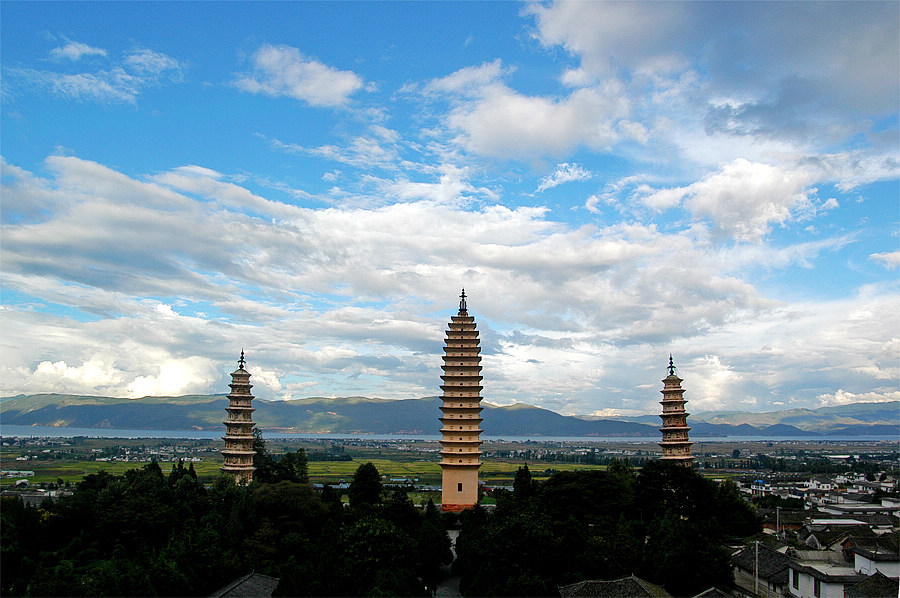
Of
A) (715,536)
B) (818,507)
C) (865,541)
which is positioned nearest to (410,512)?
(715,536)

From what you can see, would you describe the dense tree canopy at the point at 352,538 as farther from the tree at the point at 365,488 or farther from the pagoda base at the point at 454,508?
the pagoda base at the point at 454,508

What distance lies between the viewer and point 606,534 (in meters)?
33.8

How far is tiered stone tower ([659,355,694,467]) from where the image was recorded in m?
48.4

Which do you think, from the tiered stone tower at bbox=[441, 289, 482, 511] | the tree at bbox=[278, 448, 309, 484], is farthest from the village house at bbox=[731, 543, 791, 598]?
the tree at bbox=[278, 448, 309, 484]

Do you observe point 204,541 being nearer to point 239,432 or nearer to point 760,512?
point 239,432

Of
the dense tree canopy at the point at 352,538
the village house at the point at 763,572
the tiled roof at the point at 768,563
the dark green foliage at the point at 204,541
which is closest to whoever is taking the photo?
the dark green foliage at the point at 204,541

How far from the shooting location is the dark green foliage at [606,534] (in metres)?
28.8

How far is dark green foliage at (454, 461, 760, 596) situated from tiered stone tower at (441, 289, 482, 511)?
8.59m

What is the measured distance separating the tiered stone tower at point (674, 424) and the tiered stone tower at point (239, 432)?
2721 cm

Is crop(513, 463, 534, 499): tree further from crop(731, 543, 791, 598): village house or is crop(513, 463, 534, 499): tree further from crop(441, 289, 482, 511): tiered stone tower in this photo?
crop(731, 543, 791, 598): village house

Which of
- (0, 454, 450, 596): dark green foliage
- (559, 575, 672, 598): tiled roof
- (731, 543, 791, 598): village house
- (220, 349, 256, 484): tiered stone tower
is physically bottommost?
(731, 543, 791, 598): village house

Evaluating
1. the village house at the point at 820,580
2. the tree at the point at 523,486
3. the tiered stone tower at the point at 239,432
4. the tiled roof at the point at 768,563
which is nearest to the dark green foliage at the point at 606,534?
the tree at the point at 523,486

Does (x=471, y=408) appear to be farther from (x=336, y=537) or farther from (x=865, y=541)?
(x=865, y=541)

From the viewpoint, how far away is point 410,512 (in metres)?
40.4
